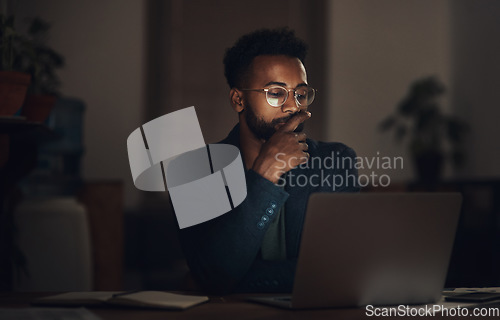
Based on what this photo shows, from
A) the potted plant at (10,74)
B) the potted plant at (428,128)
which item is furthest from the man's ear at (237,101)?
the potted plant at (428,128)

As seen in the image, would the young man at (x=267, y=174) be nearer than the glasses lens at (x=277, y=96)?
Yes

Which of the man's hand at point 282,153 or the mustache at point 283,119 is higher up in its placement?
the mustache at point 283,119

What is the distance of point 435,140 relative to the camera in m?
4.15

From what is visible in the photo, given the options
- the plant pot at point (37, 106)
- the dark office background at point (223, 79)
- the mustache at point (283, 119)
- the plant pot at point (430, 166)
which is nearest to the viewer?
the mustache at point (283, 119)

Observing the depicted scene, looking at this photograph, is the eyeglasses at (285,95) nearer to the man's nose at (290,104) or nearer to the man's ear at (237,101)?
the man's nose at (290,104)

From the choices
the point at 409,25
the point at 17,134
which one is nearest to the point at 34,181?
the point at 17,134

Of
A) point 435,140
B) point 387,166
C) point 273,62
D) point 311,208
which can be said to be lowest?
point 387,166

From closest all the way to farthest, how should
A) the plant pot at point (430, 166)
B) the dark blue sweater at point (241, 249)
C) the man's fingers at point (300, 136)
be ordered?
1. the dark blue sweater at point (241, 249)
2. the man's fingers at point (300, 136)
3. the plant pot at point (430, 166)

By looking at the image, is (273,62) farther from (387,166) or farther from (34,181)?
(387,166)

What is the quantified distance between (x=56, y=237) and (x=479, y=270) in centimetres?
259

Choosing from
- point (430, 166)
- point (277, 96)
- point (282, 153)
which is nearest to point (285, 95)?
point (277, 96)

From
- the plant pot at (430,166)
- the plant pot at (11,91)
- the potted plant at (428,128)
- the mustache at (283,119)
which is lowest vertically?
the plant pot at (430,166)

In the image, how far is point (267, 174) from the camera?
4.52 ft

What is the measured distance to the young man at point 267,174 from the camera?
134cm
